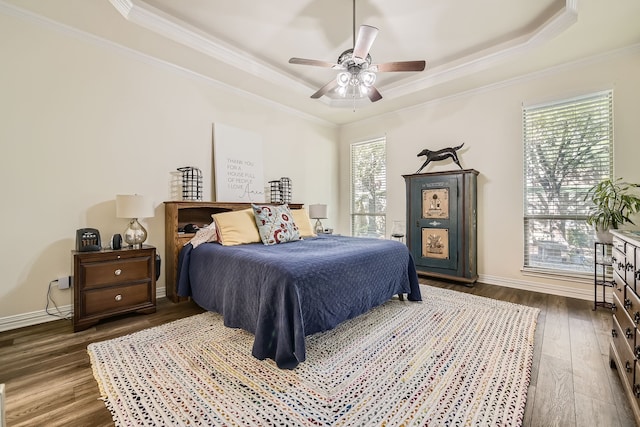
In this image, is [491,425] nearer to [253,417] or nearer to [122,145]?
[253,417]

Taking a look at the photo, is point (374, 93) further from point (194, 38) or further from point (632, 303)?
point (632, 303)

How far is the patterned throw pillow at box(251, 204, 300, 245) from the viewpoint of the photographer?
3.08 meters

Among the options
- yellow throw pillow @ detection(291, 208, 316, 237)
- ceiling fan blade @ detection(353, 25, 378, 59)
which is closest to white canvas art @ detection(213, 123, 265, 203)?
yellow throw pillow @ detection(291, 208, 316, 237)

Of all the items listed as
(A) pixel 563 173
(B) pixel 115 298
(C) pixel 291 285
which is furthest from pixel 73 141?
(A) pixel 563 173

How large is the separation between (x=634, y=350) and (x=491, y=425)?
2.75 feet

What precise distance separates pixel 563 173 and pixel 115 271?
4983 millimetres

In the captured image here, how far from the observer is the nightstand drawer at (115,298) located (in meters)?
2.45

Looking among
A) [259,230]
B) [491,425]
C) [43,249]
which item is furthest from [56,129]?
[491,425]

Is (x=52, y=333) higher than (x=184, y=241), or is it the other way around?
(x=184, y=241)

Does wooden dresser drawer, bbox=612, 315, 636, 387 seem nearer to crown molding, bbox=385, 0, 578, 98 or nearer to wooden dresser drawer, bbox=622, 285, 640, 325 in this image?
wooden dresser drawer, bbox=622, 285, 640, 325

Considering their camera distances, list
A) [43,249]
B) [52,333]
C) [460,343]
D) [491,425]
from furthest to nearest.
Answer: [43,249] < [52,333] < [460,343] < [491,425]

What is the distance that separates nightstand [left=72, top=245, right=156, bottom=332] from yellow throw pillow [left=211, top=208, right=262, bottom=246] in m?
0.70

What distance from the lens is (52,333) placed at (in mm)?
2357

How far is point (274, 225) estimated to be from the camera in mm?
3162
